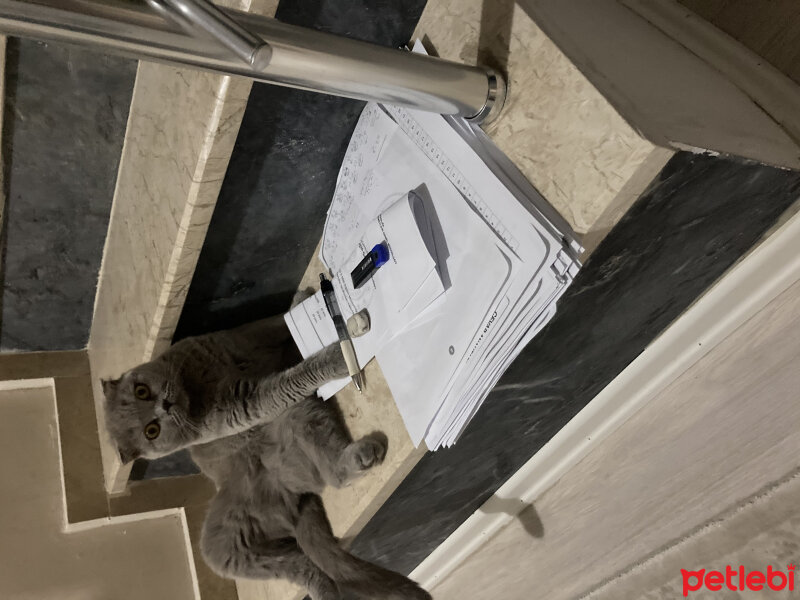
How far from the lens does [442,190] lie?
2.38ft

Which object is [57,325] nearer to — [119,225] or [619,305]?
[119,225]

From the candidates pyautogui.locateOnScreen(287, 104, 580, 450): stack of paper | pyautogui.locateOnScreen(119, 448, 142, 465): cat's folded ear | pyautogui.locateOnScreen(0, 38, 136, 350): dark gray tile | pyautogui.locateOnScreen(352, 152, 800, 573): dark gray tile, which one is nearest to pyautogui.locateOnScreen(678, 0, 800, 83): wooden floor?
pyautogui.locateOnScreen(352, 152, 800, 573): dark gray tile

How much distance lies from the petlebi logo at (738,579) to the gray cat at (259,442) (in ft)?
1.55

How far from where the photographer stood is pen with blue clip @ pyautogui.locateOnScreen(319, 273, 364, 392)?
937 mm

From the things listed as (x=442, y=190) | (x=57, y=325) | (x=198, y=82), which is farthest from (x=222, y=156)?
(x=57, y=325)

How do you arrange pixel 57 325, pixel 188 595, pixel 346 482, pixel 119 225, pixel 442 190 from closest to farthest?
1. pixel 442 190
2. pixel 346 482
3. pixel 119 225
4. pixel 57 325
5. pixel 188 595

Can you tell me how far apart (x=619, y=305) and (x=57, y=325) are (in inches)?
51.5

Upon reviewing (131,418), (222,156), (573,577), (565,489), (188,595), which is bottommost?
(573,577)

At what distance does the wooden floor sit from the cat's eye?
108cm

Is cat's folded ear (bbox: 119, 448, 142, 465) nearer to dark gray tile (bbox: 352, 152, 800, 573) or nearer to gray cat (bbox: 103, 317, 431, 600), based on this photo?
gray cat (bbox: 103, 317, 431, 600)

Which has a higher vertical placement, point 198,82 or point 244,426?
point 198,82

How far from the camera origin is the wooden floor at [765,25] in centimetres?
75

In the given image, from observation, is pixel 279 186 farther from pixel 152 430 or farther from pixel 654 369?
pixel 654 369

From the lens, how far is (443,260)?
2.38 ft
